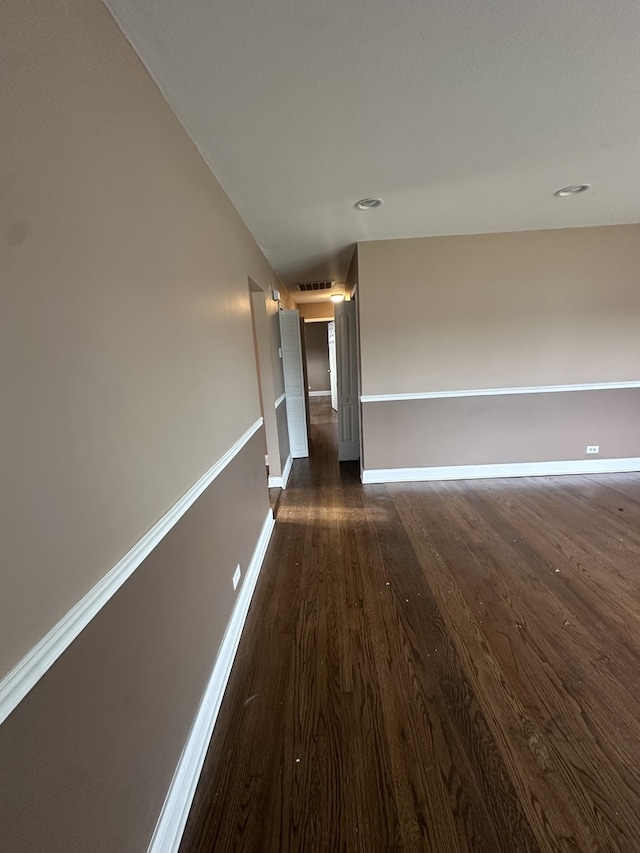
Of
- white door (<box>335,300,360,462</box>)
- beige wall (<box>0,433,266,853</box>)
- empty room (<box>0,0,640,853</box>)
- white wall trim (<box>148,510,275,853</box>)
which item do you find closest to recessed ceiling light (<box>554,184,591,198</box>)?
empty room (<box>0,0,640,853</box>)

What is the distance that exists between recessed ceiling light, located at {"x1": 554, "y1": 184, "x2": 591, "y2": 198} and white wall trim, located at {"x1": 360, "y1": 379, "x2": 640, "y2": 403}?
1.64 meters

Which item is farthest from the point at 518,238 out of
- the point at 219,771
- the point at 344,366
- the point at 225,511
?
the point at 219,771

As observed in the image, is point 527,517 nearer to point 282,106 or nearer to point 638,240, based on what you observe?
point 638,240

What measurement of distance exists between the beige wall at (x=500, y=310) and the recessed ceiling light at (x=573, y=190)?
766 millimetres

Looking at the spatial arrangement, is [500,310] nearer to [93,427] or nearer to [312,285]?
[312,285]

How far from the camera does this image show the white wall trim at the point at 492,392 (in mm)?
3400

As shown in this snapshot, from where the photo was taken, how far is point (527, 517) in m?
2.77

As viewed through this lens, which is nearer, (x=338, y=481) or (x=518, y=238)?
(x=518, y=238)

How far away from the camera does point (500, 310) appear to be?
3.32m

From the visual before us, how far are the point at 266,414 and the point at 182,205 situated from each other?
227 cm

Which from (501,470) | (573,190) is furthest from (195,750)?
(573,190)

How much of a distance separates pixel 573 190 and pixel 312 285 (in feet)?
11.8

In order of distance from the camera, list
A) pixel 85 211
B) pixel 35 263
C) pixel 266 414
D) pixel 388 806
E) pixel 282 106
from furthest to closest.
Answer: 1. pixel 266 414
2. pixel 282 106
3. pixel 388 806
4. pixel 85 211
5. pixel 35 263

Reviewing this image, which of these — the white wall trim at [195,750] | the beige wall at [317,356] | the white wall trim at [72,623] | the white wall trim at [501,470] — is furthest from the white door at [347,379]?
the beige wall at [317,356]
